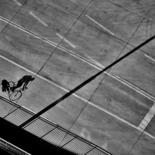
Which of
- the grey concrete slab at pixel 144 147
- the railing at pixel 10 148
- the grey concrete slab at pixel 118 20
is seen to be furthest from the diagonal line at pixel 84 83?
the grey concrete slab at pixel 144 147

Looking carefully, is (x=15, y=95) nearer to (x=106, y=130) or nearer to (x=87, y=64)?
(x=87, y=64)

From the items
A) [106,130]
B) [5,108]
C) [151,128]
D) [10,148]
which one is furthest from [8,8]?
[151,128]

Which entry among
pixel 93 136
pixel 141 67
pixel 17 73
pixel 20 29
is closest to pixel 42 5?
pixel 20 29

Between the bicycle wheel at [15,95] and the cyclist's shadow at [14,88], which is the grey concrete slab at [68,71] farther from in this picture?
the bicycle wheel at [15,95]

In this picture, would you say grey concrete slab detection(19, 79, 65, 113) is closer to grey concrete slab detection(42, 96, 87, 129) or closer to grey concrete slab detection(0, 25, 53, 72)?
grey concrete slab detection(42, 96, 87, 129)

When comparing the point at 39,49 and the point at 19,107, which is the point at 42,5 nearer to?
the point at 39,49
